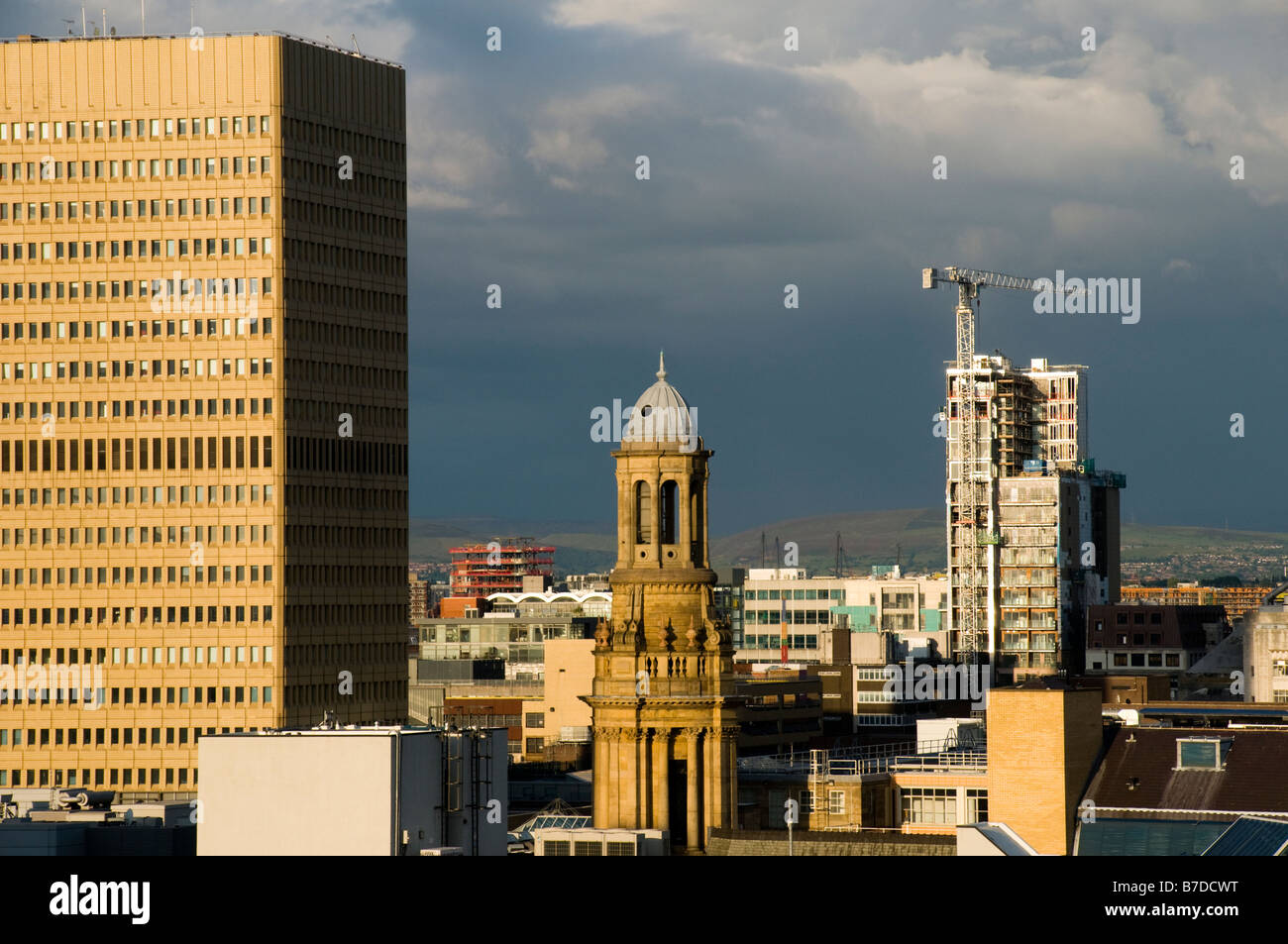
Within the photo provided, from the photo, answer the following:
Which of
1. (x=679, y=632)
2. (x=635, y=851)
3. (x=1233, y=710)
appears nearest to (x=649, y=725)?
(x=679, y=632)

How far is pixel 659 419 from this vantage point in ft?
459

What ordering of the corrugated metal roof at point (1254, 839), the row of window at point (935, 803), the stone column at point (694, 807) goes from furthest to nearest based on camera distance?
the stone column at point (694, 807) → the row of window at point (935, 803) → the corrugated metal roof at point (1254, 839)

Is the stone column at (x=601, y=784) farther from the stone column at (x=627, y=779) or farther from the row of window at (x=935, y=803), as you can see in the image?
the row of window at (x=935, y=803)

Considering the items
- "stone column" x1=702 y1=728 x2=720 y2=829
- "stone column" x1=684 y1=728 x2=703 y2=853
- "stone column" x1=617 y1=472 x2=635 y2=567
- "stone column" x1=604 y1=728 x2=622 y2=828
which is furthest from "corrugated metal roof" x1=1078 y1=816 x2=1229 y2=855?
"stone column" x1=617 y1=472 x2=635 y2=567

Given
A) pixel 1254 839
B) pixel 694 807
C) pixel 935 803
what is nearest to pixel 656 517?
pixel 694 807

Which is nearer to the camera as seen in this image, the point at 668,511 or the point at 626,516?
the point at 626,516

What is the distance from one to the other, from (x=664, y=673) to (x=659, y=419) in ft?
49.5

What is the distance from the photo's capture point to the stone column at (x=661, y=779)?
444 ft

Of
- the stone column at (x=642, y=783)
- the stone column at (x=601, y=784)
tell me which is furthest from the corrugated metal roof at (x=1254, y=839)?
the stone column at (x=601, y=784)

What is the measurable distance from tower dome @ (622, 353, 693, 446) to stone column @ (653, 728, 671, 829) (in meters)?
17.2

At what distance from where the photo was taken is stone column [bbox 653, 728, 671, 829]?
135m

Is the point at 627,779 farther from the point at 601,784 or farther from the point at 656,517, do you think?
the point at 656,517

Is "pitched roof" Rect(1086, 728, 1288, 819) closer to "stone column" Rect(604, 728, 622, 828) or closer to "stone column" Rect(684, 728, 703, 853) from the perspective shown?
"stone column" Rect(684, 728, 703, 853)

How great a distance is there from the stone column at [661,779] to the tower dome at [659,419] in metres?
17.2
